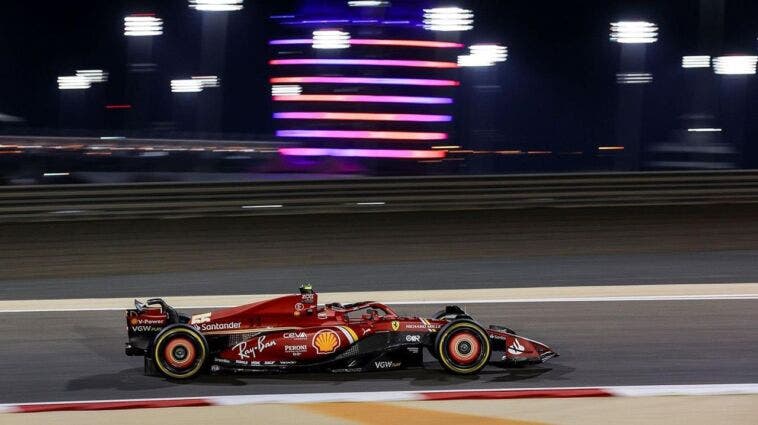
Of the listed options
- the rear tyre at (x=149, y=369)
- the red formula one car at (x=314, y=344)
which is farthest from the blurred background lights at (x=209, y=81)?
the red formula one car at (x=314, y=344)

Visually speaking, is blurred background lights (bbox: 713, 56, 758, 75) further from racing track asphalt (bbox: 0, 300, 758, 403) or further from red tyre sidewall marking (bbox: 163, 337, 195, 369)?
red tyre sidewall marking (bbox: 163, 337, 195, 369)

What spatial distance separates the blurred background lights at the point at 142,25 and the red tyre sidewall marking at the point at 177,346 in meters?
19.5

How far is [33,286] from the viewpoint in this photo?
12484 mm

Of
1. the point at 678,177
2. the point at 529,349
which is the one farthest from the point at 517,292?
the point at 678,177

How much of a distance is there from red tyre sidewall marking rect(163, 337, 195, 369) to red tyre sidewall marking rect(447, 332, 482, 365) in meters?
1.87

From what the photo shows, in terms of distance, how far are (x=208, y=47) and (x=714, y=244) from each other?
57.8 feet

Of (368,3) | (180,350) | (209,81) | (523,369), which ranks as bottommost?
(523,369)

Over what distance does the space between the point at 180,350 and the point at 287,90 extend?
28640 millimetres

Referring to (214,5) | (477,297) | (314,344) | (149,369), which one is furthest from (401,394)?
(214,5)

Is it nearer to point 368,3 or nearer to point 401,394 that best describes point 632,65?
point 368,3

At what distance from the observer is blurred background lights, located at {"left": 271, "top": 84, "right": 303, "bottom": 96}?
35.0m

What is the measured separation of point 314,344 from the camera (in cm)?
725

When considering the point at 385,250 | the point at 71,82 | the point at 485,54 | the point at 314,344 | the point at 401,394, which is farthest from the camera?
the point at 71,82

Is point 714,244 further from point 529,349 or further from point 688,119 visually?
point 529,349
